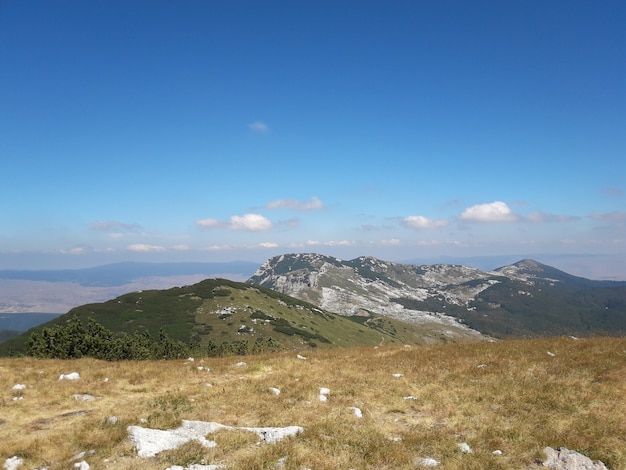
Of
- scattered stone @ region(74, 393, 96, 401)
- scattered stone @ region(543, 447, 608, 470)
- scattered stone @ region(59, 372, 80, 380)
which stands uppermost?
scattered stone @ region(543, 447, 608, 470)

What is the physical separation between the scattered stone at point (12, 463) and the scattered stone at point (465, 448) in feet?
41.4

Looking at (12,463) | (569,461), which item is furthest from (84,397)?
(569,461)

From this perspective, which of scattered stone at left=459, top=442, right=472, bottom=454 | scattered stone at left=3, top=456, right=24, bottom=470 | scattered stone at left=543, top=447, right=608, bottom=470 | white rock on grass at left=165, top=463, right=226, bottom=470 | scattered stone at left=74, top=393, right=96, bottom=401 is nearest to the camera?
white rock on grass at left=165, top=463, right=226, bottom=470

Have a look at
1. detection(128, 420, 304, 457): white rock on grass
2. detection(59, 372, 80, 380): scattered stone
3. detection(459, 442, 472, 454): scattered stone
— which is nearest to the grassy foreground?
detection(459, 442, 472, 454): scattered stone

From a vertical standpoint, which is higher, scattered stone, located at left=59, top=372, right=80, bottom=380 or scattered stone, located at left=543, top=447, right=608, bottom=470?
scattered stone, located at left=543, top=447, right=608, bottom=470

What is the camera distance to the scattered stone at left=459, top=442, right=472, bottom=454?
1074 centimetres

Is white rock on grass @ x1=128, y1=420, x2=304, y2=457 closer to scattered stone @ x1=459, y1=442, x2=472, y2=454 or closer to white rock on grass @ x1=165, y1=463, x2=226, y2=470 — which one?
white rock on grass @ x1=165, y1=463, x2=226, y2=470

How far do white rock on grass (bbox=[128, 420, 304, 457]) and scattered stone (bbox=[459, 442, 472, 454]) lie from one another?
498cm

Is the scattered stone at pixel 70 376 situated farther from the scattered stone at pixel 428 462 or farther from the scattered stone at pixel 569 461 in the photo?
the scattered stone at pixel 569 461

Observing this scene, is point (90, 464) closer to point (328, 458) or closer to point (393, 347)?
point (328, 458)

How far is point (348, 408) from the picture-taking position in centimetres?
1492

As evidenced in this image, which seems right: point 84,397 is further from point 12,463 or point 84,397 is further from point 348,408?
point 348,408

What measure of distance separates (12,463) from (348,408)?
10969 mm

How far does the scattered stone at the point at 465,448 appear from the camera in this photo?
10.7 meters
